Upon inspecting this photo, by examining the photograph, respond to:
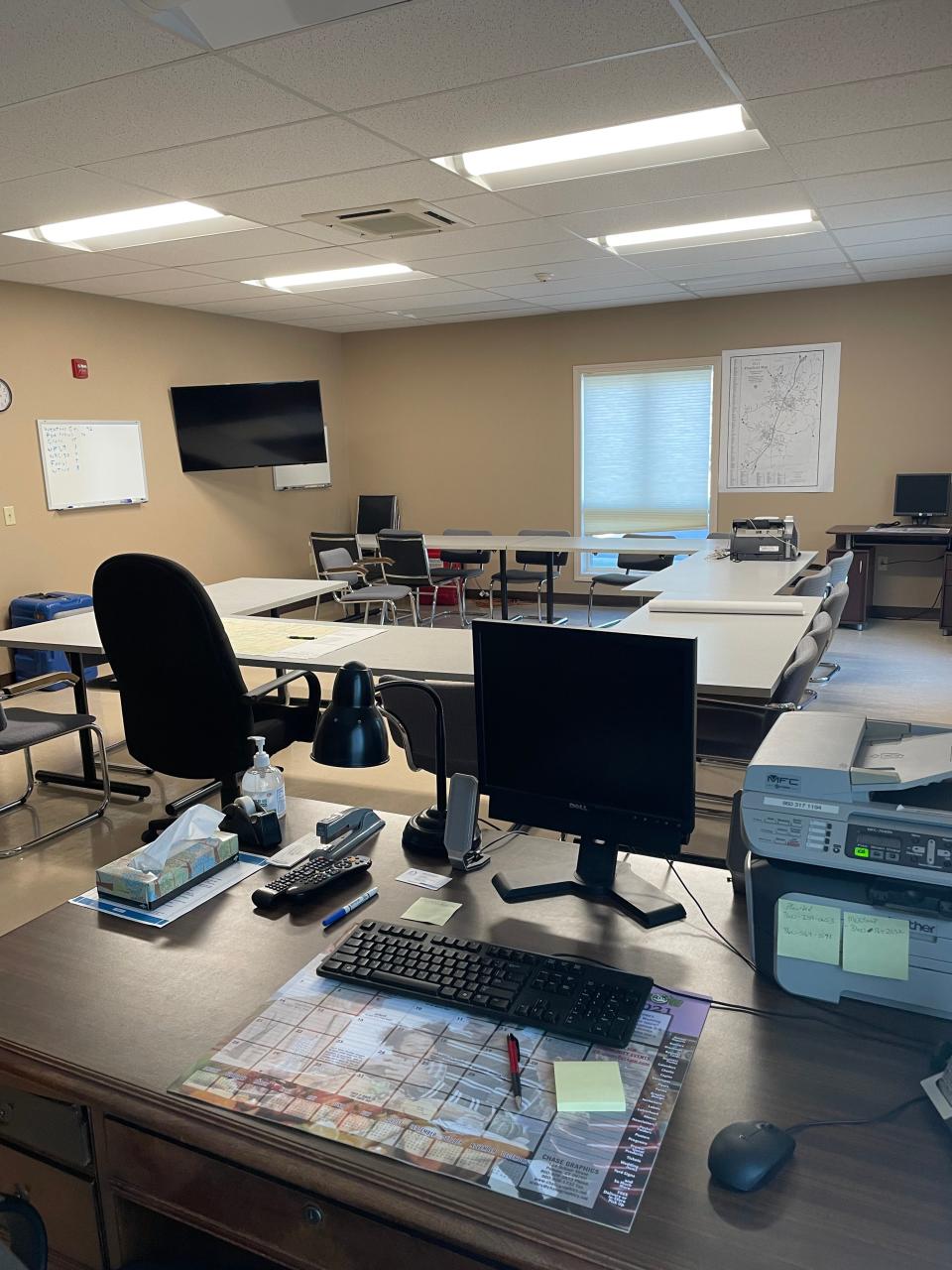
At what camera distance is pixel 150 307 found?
22.6 ft

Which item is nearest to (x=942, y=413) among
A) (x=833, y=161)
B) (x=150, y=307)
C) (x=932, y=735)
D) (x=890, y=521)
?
(x=890, y=521)

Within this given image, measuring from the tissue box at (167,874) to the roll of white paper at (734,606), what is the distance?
283cm

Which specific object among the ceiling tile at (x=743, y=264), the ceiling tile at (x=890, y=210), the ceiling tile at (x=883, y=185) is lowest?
the ceiling tile at (x=883, y=185)

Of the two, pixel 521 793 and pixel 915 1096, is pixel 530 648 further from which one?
pixel 915 1096

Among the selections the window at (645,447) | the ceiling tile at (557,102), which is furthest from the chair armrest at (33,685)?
the window at (645,447)

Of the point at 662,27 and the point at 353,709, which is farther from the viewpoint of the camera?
the point at 662,27

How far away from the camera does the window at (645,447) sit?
26.9ft

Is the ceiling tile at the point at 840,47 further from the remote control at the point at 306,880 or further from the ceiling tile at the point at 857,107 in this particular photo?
the remote control at the point at 306,880

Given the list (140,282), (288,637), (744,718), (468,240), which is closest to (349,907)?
(744,718)

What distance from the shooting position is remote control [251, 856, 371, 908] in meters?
1.57

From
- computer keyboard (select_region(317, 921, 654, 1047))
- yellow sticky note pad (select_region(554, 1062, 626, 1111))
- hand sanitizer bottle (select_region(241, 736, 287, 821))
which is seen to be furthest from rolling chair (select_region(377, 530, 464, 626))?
yellow sticky note pad (select_region(554, 1062, 626, 1111))

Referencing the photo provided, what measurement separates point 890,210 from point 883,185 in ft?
1.97

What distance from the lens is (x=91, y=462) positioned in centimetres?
638

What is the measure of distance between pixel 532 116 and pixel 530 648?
2397mm
